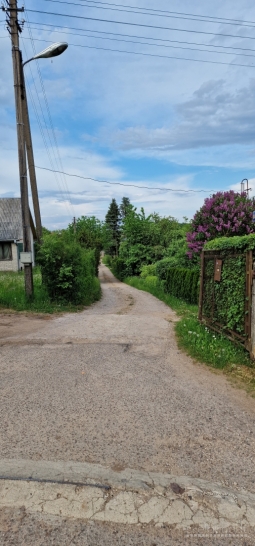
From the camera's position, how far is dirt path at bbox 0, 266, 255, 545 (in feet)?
8.69

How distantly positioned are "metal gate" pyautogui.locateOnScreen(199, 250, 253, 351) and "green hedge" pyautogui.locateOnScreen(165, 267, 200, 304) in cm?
535

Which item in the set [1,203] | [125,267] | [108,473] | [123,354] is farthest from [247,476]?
[125,267]

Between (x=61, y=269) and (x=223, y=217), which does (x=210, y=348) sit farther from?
(x=223, y=217)

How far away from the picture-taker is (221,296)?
595 cm

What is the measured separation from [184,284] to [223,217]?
10.5 feet

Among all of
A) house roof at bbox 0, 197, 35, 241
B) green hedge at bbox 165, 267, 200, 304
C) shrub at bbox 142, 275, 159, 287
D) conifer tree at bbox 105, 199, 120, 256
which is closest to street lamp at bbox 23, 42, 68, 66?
green hedge at bbox 165, 267, 200, 304

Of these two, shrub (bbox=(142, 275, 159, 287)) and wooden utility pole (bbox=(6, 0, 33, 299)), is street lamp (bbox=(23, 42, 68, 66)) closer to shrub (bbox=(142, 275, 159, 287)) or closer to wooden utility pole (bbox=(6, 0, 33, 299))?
wooden utility pole (bbox=(6, 0, 33, 299))

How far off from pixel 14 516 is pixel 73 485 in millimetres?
430

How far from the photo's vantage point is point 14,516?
2.04m

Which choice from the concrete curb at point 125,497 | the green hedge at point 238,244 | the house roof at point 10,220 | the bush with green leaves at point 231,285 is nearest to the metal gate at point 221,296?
the bush with green leaves at point 231,285

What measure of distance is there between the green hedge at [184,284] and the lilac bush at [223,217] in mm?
1496

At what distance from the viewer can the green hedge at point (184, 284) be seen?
12.7 m

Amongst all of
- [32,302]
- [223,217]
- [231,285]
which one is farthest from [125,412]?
[223,217]

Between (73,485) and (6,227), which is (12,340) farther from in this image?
(6,227)
